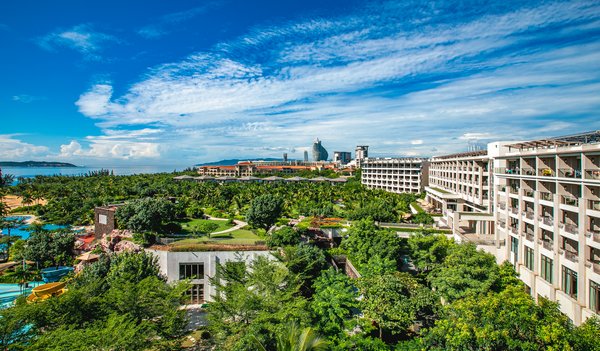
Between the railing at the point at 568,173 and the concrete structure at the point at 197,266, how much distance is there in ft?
72.6

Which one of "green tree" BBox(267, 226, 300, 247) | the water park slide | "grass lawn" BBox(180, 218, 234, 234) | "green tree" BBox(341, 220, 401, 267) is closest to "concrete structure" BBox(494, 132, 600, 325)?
"green tree" BBox(341, 220, 401, 267)

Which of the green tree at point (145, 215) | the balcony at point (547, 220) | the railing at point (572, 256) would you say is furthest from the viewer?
the green tree at point (145, 215)

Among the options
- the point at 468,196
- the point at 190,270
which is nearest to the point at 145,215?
the point at 190,270

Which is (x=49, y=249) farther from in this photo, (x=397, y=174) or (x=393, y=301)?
(x=397, y=174)

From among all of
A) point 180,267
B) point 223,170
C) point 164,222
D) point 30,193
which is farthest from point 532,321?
point 223,170

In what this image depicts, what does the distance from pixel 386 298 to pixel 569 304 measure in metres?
10.5

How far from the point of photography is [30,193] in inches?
3204

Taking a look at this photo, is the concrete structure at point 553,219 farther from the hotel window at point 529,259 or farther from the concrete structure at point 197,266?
the concrete structure at point 197,266

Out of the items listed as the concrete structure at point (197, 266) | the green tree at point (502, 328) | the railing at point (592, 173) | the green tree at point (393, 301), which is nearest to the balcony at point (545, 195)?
the railing at point (592, 173)

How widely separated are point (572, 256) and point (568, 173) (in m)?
5.18

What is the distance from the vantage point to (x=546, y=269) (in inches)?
857

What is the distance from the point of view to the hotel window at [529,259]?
2355 centimetres

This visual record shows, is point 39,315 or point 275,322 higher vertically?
point 39,315

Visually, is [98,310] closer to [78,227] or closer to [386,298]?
[386,298]
